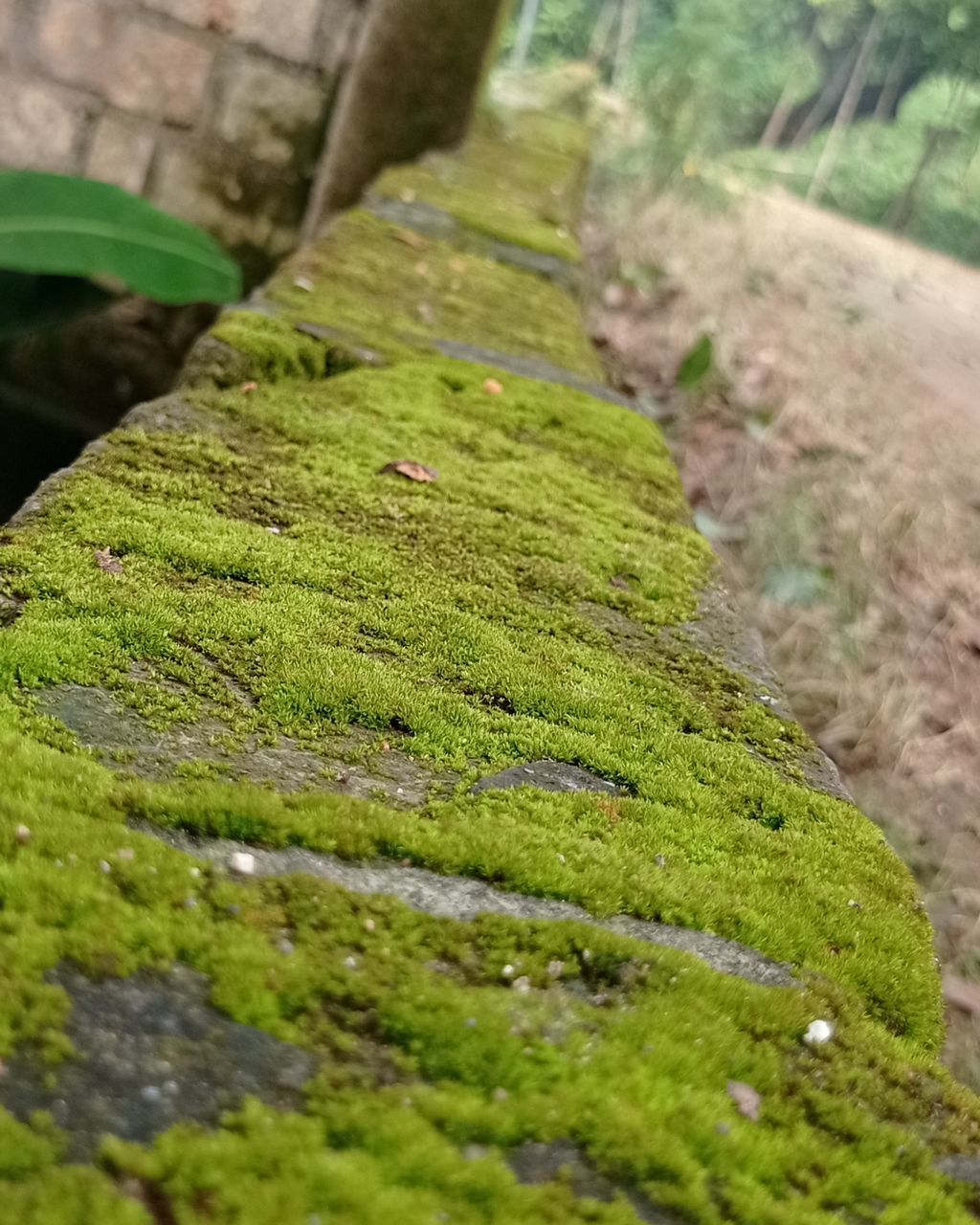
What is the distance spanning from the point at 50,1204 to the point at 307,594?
0.74 meters

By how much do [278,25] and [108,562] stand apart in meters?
2.43

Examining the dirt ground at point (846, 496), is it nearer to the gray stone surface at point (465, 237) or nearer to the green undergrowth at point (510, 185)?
the green undergrowth at point (510, 185)

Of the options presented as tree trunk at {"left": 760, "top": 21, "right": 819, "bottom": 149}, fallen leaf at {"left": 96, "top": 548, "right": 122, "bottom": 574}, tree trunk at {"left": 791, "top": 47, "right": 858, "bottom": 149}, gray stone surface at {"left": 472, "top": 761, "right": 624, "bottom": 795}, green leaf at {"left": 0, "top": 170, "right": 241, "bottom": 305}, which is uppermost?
tree trunk at {"left": 791, "top": 47, "right": 858, "bottom": 149}

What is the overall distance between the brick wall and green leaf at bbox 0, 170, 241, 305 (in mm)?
832

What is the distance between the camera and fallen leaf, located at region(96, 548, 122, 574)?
1.11 m

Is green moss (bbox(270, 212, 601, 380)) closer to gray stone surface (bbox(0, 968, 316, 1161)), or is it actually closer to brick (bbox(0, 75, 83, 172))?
brick (bbox(0, 75, 83, 172))

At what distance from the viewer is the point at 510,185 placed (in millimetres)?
3691

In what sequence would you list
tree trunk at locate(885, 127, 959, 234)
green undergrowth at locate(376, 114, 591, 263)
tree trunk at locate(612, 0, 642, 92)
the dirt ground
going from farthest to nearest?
tree trunk at locate(612, 0, 642, 92) < tree trunk at locate(885, 127, 959, 234) < green undergrowth at locate(376, 114, 591, 263) < the dirt ground

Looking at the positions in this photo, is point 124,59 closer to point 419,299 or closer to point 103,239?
point 103,239

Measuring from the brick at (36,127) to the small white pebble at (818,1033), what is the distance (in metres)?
3.13

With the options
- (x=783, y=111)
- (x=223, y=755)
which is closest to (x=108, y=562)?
(x=223, y=755)

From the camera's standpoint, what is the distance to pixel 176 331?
3248 millimetres

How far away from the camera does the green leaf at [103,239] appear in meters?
2.10

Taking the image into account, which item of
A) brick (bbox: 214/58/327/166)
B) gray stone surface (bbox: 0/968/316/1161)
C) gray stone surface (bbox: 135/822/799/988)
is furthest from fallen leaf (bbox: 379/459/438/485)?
brick (bbox: 214/58/327/166)
